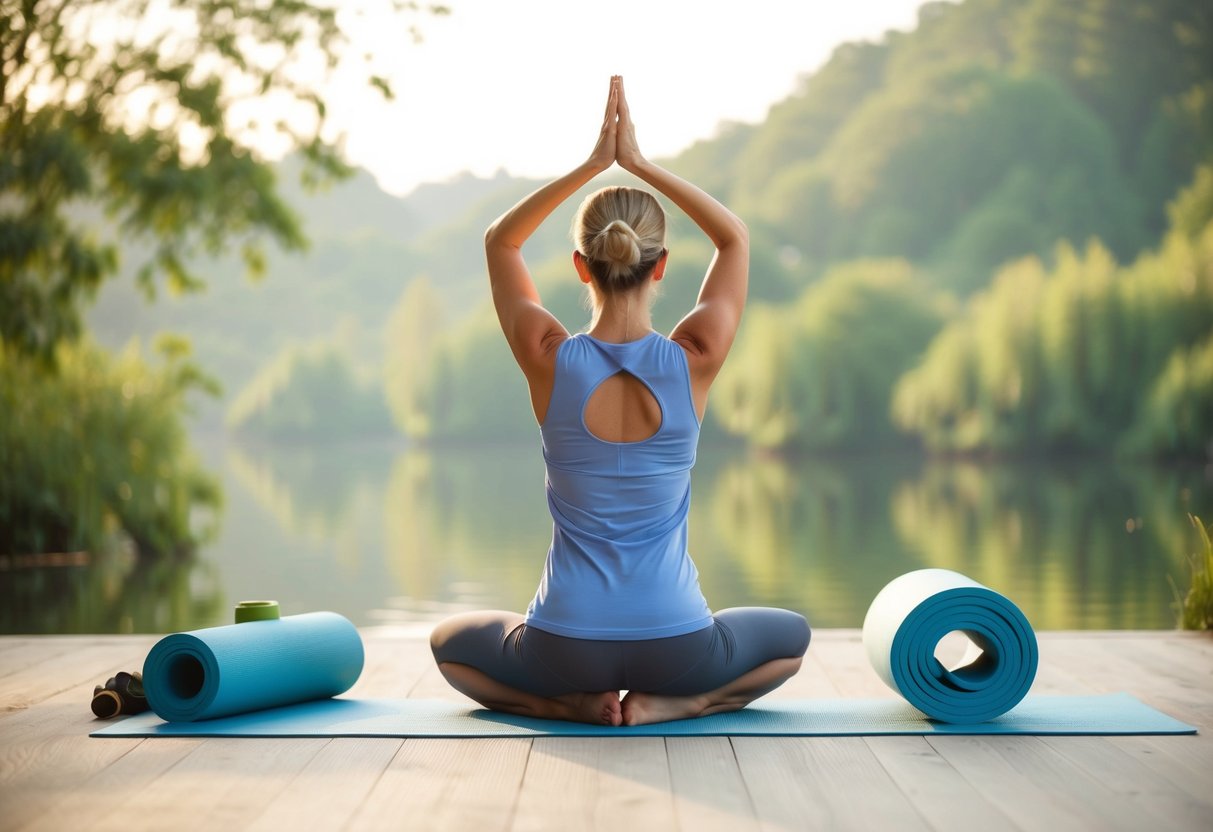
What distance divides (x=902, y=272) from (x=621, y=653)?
93.5 ft

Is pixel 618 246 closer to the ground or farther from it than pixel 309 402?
closer to the ground

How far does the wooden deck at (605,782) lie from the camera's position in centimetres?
175

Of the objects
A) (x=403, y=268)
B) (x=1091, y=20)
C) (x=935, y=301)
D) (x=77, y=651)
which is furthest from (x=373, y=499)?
(x=1091, y=20)

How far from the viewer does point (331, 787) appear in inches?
75.9

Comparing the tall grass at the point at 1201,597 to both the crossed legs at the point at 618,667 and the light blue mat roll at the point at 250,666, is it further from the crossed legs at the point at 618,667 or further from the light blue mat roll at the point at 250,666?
the light blue mat roll at the point at 250,666

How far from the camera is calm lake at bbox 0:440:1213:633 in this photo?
649 centimetres

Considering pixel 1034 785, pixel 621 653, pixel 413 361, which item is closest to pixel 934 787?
pixel 1034 785

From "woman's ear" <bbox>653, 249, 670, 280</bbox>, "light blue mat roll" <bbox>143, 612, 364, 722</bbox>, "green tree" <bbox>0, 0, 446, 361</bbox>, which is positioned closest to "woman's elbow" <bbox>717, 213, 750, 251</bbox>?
"woman's ear" <bbox>653, 249, 670, 280</bbox>

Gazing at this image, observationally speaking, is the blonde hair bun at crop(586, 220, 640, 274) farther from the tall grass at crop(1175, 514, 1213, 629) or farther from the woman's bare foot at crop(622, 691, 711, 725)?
the tall grass at crop(1175, 514, 1213, 629)

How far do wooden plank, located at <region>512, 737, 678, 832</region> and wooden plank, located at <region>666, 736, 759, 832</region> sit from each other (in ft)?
0.06

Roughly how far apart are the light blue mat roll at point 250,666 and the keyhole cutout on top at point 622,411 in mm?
708

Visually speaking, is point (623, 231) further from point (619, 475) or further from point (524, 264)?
point (619, 475)

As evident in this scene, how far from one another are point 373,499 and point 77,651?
1262 centimetres

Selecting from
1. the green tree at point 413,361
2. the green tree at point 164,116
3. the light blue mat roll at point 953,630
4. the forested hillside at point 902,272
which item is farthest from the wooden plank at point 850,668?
the green tree at point 413,361
